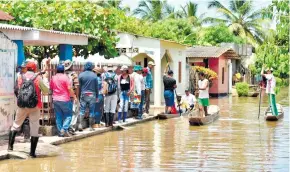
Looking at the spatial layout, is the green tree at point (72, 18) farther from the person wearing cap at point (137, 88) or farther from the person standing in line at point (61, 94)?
the person standing in line at point (61, 94)

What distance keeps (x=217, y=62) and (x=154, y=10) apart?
2017cm

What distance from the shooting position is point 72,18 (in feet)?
76.7

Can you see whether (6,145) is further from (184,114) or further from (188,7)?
(188,7)

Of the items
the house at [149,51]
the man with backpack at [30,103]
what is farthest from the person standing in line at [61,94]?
the house at [149,51]

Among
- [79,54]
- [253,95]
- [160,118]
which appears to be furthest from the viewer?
[253,95]

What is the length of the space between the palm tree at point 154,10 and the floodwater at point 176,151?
41.9 m

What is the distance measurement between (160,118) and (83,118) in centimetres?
559

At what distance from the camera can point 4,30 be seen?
15.5 metres

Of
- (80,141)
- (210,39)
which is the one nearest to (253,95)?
(210,39)

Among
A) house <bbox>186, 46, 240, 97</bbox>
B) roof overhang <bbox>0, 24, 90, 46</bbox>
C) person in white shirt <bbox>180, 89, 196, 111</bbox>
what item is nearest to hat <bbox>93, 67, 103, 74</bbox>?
roof overhang <bbox>0, 24, 90, 46</bbox>

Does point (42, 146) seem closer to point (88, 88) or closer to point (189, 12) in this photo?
point (88, 88)

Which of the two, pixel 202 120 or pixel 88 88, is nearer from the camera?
pixel 88 88

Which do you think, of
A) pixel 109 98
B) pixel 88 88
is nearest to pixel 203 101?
pixel 109 98

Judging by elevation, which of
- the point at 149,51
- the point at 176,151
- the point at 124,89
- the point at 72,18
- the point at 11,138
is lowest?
the point at 176,151
